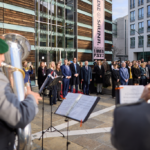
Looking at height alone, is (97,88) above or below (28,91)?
below

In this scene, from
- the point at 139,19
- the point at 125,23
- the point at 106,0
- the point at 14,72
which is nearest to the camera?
the point at 14,72

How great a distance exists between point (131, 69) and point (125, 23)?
4842 centimetres

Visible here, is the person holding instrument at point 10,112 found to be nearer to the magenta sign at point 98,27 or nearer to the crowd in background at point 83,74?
the crowd in background at point 83,74

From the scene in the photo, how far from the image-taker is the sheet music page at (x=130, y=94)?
6.85 ft

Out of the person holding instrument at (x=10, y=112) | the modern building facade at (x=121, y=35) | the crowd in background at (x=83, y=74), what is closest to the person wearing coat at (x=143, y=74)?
the crowd in background at (x=83, y=74)

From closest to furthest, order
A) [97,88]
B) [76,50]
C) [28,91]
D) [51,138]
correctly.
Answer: [28,91] < [51,138] < [97,88] < [76,50]

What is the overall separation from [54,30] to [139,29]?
37289 millimetres

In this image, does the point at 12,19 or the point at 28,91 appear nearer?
the point at 28,91

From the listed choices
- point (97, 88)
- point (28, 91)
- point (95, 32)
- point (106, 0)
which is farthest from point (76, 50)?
point (28, 91)

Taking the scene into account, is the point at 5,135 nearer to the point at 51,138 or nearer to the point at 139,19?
the point at 51,138

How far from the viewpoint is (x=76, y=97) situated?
269 cm

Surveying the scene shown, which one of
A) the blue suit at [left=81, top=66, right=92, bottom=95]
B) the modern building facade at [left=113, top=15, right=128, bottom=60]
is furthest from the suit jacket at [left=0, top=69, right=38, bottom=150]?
the modern building facade at [left=113, top=15, right=128, bottom=60]

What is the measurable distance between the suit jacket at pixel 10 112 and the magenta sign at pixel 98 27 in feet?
49.6

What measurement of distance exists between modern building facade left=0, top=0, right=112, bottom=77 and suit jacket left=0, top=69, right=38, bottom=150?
9974 mm
